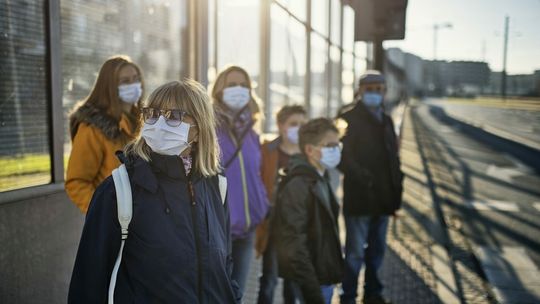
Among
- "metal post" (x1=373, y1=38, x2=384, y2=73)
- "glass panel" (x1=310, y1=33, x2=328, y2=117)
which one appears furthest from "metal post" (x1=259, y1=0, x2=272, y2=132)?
"glass panel" (x1=310, y1=33, x2=328, y2=117)

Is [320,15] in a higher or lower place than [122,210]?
higher

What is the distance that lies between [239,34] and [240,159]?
3.25 m

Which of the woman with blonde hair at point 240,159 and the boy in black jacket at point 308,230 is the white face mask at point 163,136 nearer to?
the boy in black jacket at point 308,230

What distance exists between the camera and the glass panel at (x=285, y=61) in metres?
7.70

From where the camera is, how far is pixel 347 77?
596 inches

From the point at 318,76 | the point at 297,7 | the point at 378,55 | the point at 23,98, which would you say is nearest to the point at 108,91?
the point at 23,98

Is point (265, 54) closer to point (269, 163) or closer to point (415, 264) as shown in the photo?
point (415, 264)

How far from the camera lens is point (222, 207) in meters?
2.24

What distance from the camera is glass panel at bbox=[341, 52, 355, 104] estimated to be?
1460 centimetres

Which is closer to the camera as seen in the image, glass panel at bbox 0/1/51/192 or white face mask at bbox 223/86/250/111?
glass panel at bbox 0/1/51/192

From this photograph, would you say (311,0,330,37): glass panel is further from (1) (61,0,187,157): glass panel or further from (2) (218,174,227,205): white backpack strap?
(2) (218,174,227,205): white backpack strap

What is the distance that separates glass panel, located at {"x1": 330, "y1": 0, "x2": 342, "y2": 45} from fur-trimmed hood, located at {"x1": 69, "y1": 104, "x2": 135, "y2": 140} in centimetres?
973

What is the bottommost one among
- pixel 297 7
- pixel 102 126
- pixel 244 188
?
pixel 244 188

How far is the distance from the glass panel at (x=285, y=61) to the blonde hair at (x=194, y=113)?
4693 mm
